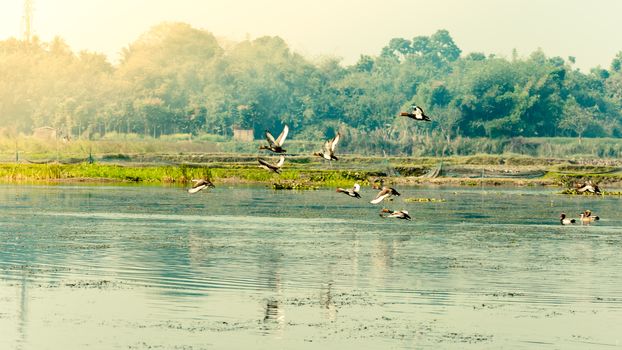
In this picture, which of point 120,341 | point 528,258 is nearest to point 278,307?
point 120,341

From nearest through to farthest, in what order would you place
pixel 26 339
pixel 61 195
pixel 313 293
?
pixel 26 339
pixel 313 293
pixel 61 195

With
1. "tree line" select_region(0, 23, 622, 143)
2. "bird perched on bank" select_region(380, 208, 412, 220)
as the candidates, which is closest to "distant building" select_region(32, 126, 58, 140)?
"tree line" select_region(0, 23, 622, 143)

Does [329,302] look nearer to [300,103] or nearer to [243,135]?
[243,135]

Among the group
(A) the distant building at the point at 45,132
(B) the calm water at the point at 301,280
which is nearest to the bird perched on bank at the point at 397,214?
(B) the calm water at the point at 301,280

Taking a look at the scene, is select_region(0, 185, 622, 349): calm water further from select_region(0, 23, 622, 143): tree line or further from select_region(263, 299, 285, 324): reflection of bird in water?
select_region(0, 23, 622, 143): tree line

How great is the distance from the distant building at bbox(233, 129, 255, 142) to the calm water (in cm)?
10411

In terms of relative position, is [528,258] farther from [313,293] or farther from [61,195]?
[61,195]

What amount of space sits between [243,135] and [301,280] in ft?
439

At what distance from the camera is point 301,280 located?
32.8 metres

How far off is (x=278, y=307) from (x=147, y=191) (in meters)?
52.1

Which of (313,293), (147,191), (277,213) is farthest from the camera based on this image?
(147,191)

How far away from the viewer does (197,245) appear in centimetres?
4244

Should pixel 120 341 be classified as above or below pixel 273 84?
below

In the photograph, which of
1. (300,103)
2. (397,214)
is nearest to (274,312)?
(397,214)
